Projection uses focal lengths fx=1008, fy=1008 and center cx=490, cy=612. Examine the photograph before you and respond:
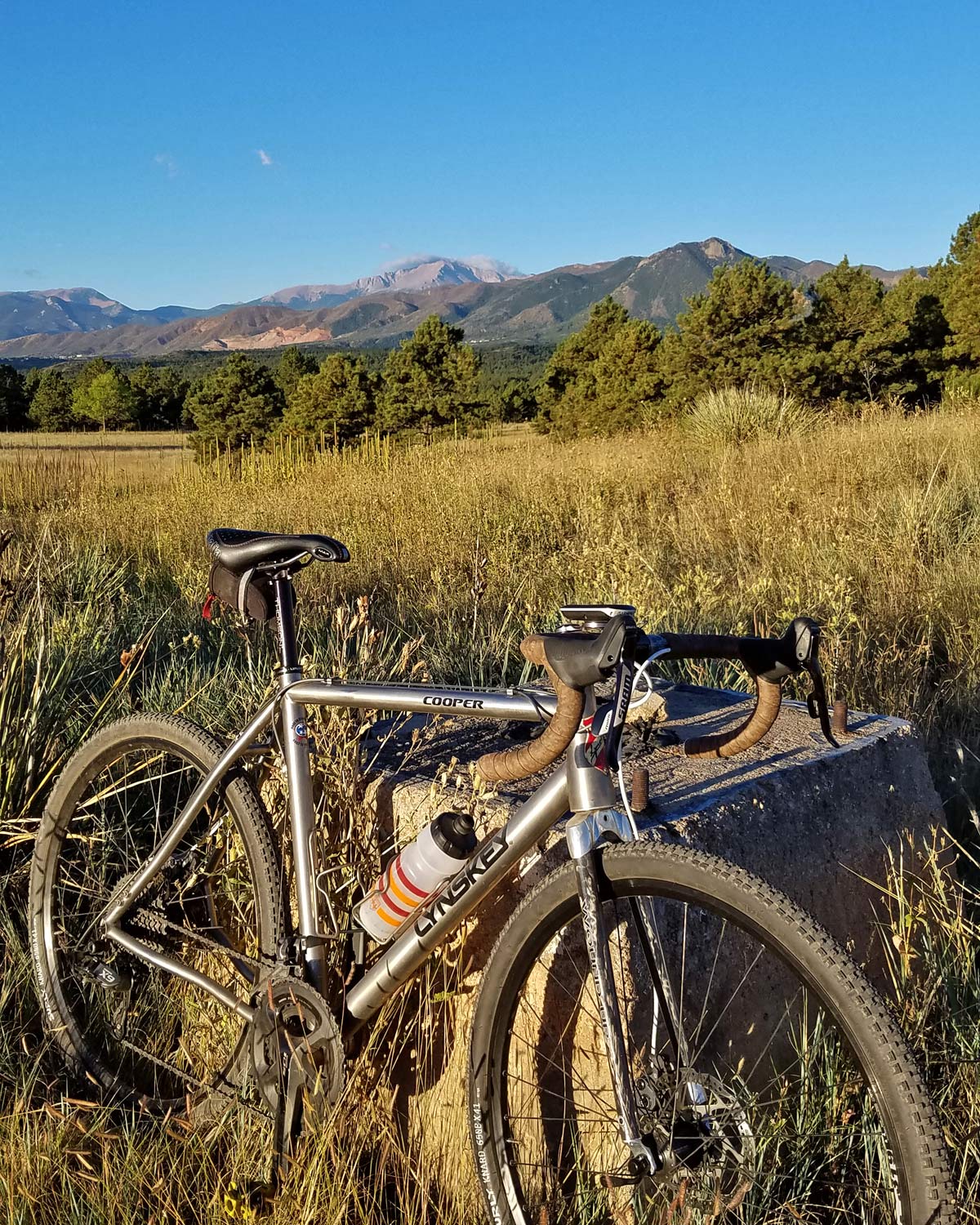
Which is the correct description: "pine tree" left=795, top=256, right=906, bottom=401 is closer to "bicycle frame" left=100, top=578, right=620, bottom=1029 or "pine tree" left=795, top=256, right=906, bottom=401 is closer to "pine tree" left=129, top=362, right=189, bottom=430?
"bicycle frame" left=100, top=578, right=620, bottom=1029

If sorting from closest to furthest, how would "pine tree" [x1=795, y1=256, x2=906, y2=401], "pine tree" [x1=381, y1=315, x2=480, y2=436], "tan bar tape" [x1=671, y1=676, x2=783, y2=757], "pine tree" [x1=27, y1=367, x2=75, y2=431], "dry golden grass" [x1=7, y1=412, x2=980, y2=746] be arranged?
"tan bar tape" [x1=671, y1=676, x2=783, y2=757]
"dry golden grass" [x1=7, y1=412, x2=980, y2=746]
"pine tree" [x1=795, y1=256, x2=906, y2=401]
"pine tree" [x1=381, y1=315, x2=480, y2=436]
"pine tree" [x1=27, y1=367, x2=75, y2=431]

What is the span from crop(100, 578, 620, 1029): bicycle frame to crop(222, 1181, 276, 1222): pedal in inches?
12.0

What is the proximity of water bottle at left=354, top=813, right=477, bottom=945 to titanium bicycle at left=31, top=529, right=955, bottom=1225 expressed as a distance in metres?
0.04

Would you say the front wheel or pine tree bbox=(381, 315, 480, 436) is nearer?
the front wheel

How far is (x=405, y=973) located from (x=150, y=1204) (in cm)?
60

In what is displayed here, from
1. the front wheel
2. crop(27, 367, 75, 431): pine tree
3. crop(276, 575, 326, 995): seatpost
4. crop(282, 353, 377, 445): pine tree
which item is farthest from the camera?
crop(27, 367, 75, 431): pine tree

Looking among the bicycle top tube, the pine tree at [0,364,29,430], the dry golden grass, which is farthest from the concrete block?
the pine tree at [0,364,29,430]

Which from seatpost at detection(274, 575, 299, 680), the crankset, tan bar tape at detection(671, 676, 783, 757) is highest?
seatpost at detection(274, 575, 299, 680)

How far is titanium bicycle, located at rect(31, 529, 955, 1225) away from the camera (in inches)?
57.8

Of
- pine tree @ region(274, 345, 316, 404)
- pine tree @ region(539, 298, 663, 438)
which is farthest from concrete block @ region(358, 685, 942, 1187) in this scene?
pine tree @ region(274, 345, 316, 404)

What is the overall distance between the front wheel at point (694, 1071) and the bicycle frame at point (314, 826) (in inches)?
4.0

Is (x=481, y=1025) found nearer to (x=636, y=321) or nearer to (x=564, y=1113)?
(x=564, y=1113)

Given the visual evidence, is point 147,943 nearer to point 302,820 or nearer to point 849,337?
point 302,820

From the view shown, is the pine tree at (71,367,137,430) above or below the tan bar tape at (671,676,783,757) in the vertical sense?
above
